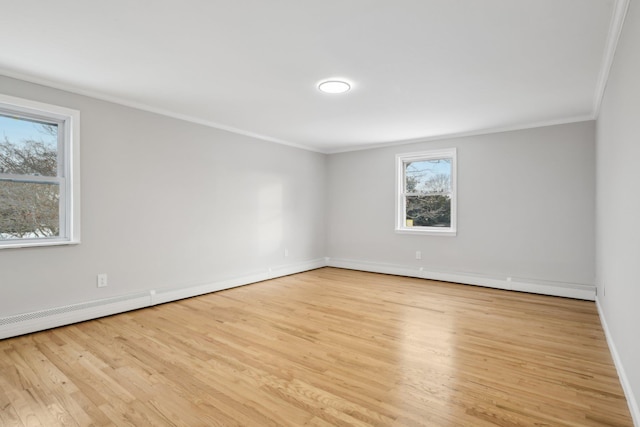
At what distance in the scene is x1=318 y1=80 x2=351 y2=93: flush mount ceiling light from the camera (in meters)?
3.12

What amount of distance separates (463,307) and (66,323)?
13.9 feet

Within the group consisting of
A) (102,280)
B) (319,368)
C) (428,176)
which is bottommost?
(319,368)

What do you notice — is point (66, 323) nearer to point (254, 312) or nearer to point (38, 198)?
point (38, 198)

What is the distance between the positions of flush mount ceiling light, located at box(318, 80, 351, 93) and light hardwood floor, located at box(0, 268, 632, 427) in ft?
7.61

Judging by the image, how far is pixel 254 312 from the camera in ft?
12.3

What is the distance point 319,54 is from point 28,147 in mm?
2887

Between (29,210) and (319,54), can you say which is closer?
(319,54)

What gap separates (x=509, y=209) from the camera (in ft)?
15.8

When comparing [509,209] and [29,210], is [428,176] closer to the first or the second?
[509,209]

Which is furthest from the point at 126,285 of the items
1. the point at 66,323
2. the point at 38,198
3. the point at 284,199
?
the point at 284,199

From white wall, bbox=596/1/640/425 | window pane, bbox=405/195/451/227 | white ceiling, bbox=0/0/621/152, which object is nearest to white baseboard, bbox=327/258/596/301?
window pane, bbox=405/195/451/227

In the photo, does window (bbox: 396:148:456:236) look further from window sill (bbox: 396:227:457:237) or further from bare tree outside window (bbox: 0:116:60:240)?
bare tree outside window (bbox: 0:116:60:240)

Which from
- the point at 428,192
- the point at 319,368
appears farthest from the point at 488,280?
the point at 319,368

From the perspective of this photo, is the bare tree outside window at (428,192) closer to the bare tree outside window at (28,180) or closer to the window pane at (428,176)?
the window pane at (428,176)
